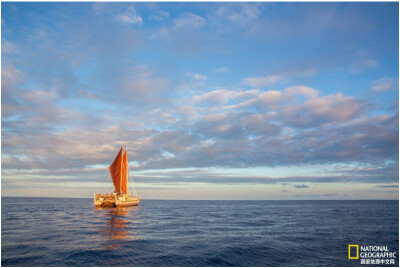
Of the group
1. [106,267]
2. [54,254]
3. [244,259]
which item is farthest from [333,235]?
[54,254]

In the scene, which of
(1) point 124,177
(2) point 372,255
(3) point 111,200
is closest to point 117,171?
(1) point 124,177

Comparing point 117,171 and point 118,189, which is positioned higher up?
point 117,171

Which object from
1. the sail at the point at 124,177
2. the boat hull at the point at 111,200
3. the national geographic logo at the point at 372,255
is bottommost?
the boat hull at the point at 111,200

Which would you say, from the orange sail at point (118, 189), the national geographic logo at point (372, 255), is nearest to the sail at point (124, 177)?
the orange sail at point (118, 189)

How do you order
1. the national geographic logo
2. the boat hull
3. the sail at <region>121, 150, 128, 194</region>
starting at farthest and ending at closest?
the sail at <region>121, 150, 128, 194</region>
the boat hull
the national geographic logo

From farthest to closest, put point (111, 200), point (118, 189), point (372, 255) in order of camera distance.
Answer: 1. point (118, 189)
2. point (111, 200)
3. point (372, 255)

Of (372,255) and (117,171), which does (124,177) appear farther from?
(372,255)

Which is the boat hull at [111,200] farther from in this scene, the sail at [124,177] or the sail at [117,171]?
the sail at [117,171]

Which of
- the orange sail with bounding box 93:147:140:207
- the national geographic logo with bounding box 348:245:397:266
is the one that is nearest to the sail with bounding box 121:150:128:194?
the orange sail with bounding box 93:147:140:207

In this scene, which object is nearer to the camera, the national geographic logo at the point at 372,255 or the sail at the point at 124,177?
the national geographic logo at the point at 372,255

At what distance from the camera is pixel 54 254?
1104 inches

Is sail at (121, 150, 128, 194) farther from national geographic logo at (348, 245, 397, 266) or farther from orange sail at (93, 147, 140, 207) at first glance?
national geographic logo at (348, 245, 397, 266)

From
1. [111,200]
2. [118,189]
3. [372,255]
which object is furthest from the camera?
[118,189]

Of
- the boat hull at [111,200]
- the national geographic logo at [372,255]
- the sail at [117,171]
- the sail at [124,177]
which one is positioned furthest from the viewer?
the sail at [124,177]
